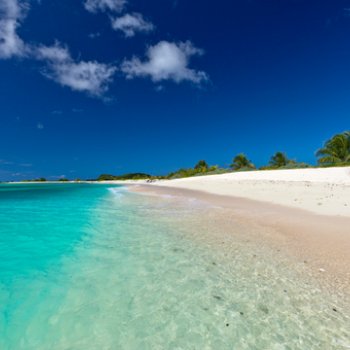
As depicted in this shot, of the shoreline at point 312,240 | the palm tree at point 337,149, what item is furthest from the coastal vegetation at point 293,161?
the shoreline at point 312,240

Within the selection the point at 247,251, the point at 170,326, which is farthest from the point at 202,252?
the point at 170,326

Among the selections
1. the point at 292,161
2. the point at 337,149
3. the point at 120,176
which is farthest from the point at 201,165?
the point at 120,176

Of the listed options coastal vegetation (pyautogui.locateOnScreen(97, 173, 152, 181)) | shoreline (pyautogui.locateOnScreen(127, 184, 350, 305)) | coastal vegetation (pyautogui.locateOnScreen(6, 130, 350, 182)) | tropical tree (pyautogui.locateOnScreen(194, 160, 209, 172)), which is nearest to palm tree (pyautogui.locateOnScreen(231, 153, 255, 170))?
coastal vegetation (pyautogui.locateOnScreen(6, 130, 350, 182))

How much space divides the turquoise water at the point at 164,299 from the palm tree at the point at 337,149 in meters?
38.8

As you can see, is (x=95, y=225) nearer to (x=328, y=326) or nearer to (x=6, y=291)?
(x=6, y=291)

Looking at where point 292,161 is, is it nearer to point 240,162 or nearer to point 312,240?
point 240,162

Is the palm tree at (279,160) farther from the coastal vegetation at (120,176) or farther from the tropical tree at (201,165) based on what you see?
the coastal vegetation at (120,176)

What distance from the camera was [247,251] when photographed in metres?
5.17

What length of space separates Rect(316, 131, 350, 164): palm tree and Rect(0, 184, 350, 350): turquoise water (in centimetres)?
3884

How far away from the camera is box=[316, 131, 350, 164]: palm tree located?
1404 inches

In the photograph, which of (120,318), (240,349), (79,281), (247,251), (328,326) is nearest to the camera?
(240,349)

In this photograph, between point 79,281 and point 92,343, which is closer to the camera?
point 92,343

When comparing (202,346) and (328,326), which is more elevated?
(328,326)

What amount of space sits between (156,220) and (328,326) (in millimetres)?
6957
